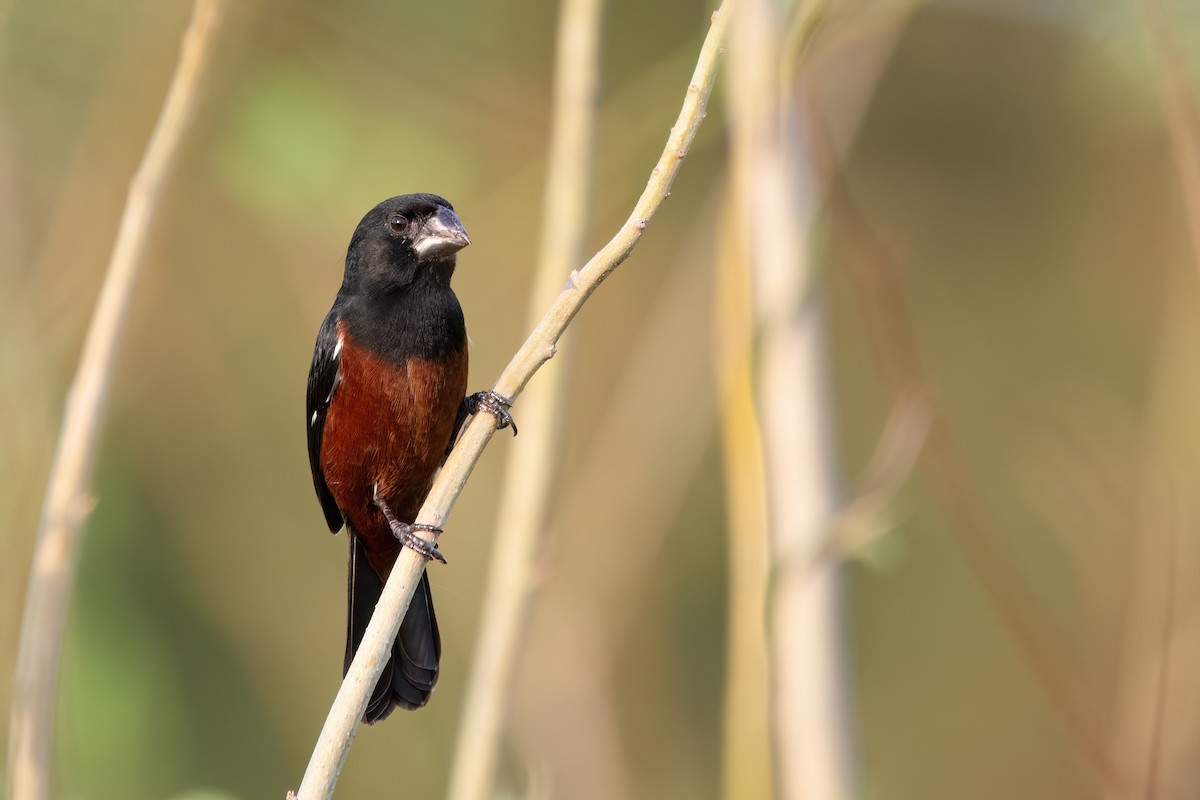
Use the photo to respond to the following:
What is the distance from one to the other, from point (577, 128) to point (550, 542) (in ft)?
2.65

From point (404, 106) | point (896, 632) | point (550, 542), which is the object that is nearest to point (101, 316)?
point (550, 542)

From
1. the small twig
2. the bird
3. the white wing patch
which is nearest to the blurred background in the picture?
the bird

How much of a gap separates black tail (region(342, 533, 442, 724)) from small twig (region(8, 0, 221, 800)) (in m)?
0.91

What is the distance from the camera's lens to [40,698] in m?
2.08

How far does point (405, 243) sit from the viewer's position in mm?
3346

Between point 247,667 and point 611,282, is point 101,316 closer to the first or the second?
point 247,667

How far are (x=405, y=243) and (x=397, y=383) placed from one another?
1.21 feet

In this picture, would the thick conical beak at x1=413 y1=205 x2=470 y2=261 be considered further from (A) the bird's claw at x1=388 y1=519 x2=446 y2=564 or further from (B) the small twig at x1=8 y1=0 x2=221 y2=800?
(B) the small twig at x1=8 y1=0 x2=221 y2=800

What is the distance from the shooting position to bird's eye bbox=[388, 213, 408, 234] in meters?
3.36

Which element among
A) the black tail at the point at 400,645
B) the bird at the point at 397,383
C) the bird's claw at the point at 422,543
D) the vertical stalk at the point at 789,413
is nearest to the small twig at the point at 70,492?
the bird's claw at the point at 422,543

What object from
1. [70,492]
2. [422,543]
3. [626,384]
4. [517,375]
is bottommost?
[70,492]

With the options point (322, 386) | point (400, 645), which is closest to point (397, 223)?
point (322, 386)

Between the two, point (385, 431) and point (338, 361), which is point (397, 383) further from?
point (338, 361)

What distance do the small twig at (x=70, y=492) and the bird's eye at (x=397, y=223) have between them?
113cm
